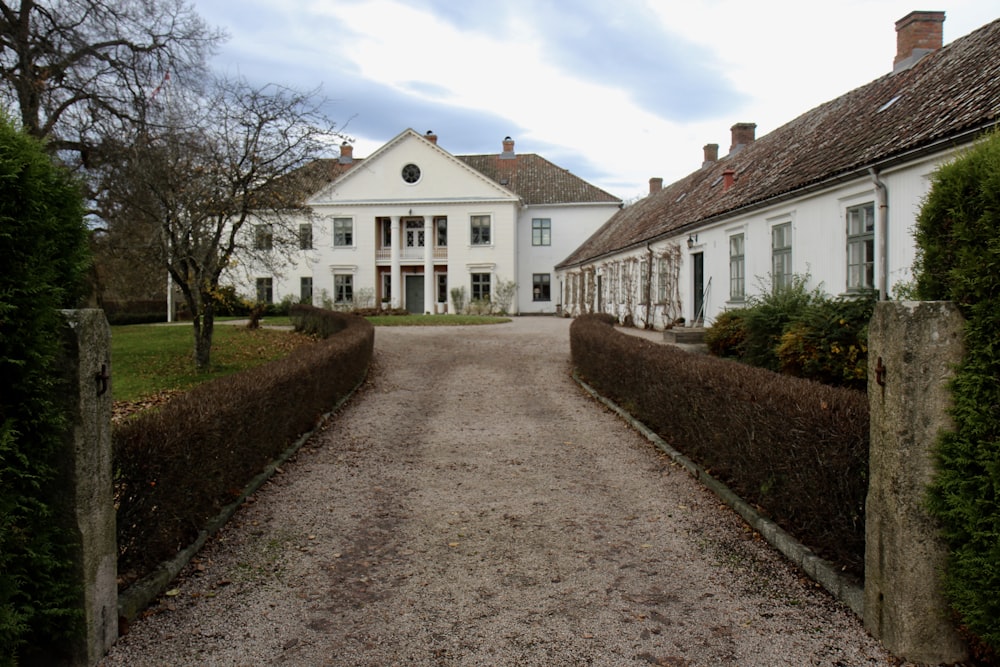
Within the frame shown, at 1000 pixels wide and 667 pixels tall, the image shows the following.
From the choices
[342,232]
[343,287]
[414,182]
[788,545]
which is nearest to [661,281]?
[788,545]

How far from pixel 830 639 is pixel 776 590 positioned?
58 centimetres

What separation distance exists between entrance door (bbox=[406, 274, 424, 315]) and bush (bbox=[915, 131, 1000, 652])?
124ft

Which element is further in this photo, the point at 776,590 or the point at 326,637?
the point at 776,590

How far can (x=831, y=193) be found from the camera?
12461mm

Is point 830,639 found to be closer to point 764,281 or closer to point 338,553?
point 338,553

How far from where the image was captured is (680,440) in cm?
719

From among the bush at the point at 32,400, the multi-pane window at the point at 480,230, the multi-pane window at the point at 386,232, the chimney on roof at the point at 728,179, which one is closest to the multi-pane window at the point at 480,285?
the multi-pane window at the point at 480,230

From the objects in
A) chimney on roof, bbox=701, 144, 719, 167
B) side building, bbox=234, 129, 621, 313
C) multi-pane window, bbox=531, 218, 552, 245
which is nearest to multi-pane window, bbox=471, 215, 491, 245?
side building, bbox=234, 129, 621, 313

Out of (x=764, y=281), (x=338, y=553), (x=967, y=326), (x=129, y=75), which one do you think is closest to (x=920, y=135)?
(x=764, y=281)

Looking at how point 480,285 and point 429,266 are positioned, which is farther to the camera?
point 480,285

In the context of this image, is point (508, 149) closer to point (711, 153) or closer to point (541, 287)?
point (541, 287)

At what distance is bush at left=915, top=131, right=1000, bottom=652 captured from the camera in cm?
286

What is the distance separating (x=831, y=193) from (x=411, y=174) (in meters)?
29.3

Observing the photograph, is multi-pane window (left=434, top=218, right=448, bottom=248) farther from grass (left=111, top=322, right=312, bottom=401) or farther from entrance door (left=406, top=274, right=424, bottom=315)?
grass (left=111, top=322, right=312, bottom=401)
